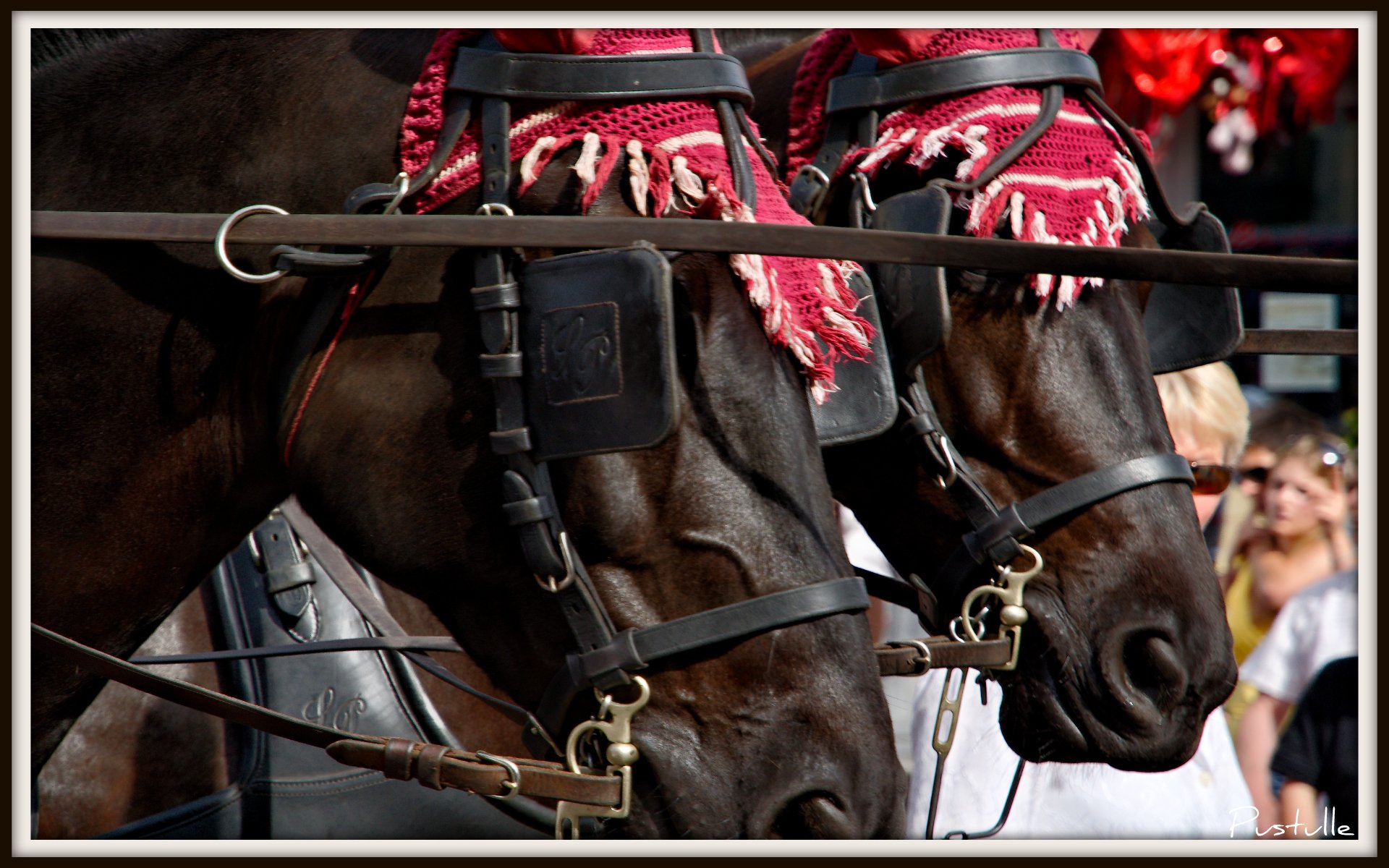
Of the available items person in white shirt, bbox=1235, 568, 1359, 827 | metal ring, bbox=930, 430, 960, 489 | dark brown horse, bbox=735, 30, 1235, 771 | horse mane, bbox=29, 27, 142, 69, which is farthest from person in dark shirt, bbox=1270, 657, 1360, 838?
horse mane, bbox=29, 27, 142, 69

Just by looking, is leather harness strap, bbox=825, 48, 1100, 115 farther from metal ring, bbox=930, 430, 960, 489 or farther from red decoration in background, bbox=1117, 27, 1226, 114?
red decoration in background, bbox=1117, 27, 1226, 114

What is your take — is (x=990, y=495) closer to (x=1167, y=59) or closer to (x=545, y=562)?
(x=545, y=562)

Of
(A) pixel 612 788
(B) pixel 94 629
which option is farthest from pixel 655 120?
(B) pixel 94 629

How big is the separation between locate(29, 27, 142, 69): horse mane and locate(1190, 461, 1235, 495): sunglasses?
2.36 m

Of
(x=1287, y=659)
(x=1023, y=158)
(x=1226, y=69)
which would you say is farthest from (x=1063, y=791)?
(x=1226, y=69)

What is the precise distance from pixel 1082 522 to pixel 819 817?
0.92 metres

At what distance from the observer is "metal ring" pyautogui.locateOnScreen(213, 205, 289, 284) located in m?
1.45

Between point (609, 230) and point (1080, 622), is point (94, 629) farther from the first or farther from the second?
point (1080, 622)

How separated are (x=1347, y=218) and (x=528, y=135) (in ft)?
21.2

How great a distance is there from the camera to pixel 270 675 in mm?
2287

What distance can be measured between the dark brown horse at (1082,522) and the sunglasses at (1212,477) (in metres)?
0.91

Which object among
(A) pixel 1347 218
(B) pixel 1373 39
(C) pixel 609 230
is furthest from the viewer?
(A) pixel 1347 218

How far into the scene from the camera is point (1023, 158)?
2.24 metres

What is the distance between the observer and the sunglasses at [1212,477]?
312 cm
